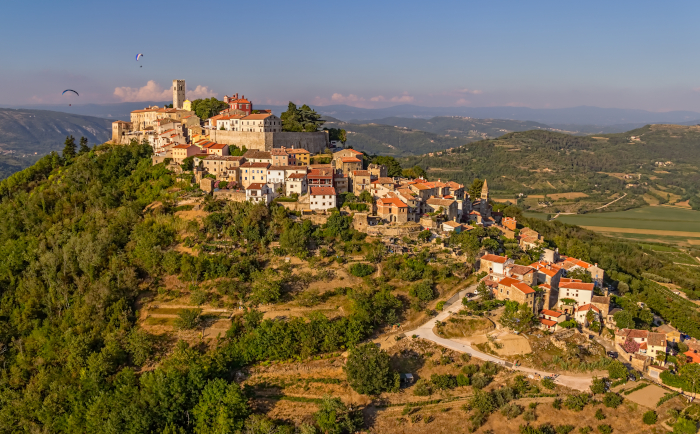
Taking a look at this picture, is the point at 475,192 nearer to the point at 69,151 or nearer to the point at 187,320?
the point at 187,320

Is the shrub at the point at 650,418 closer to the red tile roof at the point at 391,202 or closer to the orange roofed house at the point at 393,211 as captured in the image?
the orange roofed house at the point at 393,211

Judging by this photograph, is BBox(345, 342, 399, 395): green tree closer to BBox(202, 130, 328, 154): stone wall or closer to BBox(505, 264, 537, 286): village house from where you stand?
BBox(505, 264, 537, 286): village house

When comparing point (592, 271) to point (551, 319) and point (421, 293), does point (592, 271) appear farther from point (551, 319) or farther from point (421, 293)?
point (421, 293)

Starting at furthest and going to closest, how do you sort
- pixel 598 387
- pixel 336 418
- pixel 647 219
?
pixel 647 219 < pixel 598 387 < pixel 336 418

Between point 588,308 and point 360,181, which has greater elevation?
point 360,181

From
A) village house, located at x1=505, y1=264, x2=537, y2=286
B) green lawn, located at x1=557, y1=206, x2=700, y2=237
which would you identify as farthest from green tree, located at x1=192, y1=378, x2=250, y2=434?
green lawn, located at x1=557, y1=206, x2=700, y2=237

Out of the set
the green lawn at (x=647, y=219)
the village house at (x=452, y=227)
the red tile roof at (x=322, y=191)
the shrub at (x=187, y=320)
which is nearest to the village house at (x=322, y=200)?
the red tile roof at (x=322, y=191)

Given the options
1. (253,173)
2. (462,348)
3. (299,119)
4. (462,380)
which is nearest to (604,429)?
(462,380)

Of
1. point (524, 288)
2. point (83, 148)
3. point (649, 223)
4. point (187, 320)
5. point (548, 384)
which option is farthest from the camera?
point (649, 223)
